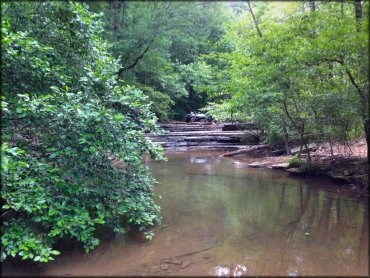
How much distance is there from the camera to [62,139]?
4.45 m

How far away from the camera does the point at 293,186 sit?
8.53 m

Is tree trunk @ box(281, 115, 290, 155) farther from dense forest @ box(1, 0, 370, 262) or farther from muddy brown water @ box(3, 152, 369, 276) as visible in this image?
muddy brown water @ box(3, 152, 369, 276)

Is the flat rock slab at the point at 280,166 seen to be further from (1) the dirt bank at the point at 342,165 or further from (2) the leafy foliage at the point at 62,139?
(2) the leafy foliage at the point at 62,139

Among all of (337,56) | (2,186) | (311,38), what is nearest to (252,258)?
(2,186)

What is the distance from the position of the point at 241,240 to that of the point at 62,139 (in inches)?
118

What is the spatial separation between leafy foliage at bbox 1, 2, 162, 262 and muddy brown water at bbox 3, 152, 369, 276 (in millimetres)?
336

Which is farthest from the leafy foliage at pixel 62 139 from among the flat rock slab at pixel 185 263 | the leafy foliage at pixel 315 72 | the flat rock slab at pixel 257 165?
the flat rock slab at pixel 257 165

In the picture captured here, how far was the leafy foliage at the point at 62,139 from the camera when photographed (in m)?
4.01

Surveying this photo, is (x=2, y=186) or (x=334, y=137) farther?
(x=334, y=137)

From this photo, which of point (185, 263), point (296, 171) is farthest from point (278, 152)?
point (185, 263)

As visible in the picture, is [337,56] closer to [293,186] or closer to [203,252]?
[293,186]

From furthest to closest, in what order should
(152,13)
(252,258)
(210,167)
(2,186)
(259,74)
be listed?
1. (152,13)
2. (210,167)
3. (259,74)
4. (252,258)
5. (2,186)

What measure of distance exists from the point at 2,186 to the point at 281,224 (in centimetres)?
435

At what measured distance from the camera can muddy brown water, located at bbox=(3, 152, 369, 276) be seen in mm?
4043
